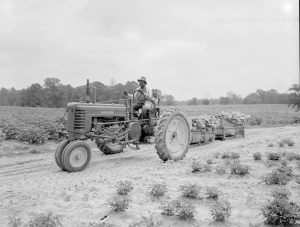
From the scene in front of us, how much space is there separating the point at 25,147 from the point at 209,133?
7.00 m

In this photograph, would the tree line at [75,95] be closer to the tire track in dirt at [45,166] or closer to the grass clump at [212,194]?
the tire track in dirt at [45,166]

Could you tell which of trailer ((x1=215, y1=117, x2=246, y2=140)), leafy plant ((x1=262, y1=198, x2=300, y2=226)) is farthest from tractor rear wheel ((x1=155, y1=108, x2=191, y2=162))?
trailer ((x1=215, y1=117, x2=246, y2=140))

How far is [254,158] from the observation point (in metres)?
8.41

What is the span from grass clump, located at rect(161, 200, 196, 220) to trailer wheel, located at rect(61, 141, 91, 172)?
11.0 ft

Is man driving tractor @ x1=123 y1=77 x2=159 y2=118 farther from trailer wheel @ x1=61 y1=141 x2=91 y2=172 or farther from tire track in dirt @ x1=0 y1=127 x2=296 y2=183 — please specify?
trailer wheel @ x1=61 y1=141 x2=91 y2=172

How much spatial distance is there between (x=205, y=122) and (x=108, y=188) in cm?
766

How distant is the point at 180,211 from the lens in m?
4.31

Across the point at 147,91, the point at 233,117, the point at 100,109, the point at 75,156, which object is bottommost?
the point at 75,156

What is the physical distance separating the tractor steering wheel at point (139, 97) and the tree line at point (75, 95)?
0.43 meters

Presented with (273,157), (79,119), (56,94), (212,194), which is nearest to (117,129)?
(79,119)

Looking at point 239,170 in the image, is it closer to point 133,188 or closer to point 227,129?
point 133,188

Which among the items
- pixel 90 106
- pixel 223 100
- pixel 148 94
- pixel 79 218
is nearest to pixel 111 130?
pixel 90 106

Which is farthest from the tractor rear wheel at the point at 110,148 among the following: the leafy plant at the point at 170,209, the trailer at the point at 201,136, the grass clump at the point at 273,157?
the leafy plant at the point at 170,209

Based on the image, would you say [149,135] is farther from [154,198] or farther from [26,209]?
[26,209]
